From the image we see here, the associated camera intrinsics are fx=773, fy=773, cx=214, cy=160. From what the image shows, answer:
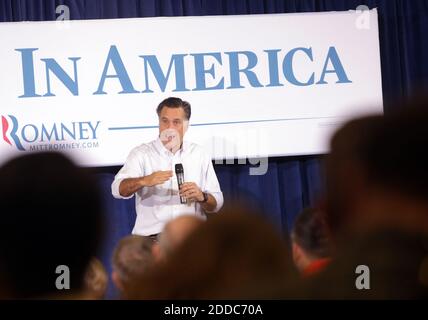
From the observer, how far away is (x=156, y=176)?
450 cm

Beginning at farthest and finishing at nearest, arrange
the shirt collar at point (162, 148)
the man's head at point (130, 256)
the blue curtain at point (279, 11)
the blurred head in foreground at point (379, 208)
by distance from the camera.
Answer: the blue curtain at point (279, 11) → the shirt collar at point (162, 148) → the man's head at point (130, 256) → the blurred head in foreground at point (379, 208)

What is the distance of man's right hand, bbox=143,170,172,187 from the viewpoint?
4.49m

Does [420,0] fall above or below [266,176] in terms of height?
above

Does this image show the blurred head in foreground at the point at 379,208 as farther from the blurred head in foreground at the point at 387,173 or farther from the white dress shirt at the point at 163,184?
the white dress shirt at the point at 163,184

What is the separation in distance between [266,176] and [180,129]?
2.67ft

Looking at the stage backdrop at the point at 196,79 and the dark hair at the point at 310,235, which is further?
the stage backdrop at the point at 196,79

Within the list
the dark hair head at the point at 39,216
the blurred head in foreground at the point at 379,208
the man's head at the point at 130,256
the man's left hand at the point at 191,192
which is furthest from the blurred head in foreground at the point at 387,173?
the man's left hand at the point at 191,192

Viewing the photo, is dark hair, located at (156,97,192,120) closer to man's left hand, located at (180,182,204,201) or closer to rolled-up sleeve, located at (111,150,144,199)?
rolled-up sleeve, located at (111,150,144,199)

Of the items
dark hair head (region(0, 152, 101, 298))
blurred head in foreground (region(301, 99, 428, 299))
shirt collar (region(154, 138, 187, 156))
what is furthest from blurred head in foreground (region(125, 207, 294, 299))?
shirt collar (region(154, 138, 187, 156))

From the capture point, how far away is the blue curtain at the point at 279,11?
5180mm

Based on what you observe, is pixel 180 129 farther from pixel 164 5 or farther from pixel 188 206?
pixel 164 5

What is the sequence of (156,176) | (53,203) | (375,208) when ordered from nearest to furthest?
1. (375,208)
2. (53,203)
3. (156,176)
